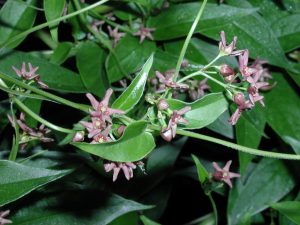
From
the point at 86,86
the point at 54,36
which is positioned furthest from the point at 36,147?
the point at 54,36

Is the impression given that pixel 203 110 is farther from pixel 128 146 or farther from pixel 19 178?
pixel 19 178

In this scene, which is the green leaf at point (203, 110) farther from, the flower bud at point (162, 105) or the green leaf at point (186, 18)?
the green leaf at point (186, 18)

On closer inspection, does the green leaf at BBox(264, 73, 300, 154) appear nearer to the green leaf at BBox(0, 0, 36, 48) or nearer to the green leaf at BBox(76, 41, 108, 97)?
the green leaf at BBox(76, 41, 108, 97)

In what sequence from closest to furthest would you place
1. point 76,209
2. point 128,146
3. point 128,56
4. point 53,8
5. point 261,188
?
point 128,146
point 53,8
point 76,209
point 128,56
point 261,188

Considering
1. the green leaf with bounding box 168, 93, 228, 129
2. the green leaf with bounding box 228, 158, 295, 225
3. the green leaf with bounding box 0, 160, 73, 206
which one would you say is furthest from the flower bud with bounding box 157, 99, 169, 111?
the green leaf with bounding box 228, 158, 295, 225

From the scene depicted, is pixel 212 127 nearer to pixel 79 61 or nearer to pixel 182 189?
pixel 79 61

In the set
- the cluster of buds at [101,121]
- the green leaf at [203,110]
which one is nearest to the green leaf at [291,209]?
the green leaf at [203,110]

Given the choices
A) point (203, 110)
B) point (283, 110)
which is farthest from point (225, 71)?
point (283, 110)
